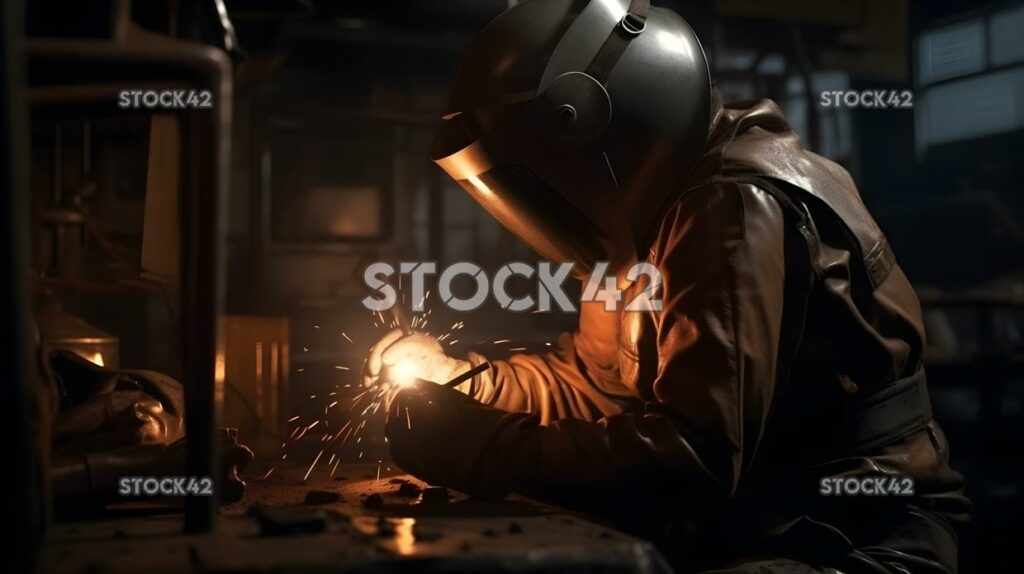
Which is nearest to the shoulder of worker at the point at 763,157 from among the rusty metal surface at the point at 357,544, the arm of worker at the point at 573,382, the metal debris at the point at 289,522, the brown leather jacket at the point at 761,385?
the brown leather jacket at the point at 761,385

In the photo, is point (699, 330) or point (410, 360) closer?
point (699, 330)

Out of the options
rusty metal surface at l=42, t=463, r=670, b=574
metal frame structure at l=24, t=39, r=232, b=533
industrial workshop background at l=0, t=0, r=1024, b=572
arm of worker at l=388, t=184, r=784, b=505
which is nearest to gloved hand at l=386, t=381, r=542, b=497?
arm of worker at l=388, t=184, r=784, b=505

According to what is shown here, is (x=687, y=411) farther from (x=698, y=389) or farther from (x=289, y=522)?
(x=289, y=522)

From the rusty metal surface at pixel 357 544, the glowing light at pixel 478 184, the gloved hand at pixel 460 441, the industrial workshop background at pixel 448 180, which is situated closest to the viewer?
the rusty metal surface at pixel 357 544

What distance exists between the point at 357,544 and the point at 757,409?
0.76 m

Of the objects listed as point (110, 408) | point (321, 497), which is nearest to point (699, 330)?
point (321, 497)

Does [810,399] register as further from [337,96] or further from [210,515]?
[337,96]

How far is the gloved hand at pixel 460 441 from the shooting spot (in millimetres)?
1976

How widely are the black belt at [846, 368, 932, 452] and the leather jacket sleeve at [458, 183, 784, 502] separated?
276mm

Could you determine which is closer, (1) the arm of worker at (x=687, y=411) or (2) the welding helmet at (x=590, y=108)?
(1) the arm of worker at (x=687, y=411)

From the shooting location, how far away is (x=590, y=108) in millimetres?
2137

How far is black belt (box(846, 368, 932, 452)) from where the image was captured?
6.76ft

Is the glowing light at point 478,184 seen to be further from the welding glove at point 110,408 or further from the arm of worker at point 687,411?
the welding glove at point 110,408

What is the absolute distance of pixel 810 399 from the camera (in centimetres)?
207
